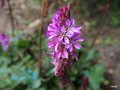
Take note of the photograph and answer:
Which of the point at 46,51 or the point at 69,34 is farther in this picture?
the point at 46,51

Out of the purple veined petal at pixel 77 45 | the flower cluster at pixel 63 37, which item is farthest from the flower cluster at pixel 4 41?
the purple veined petal at pixel 77 45

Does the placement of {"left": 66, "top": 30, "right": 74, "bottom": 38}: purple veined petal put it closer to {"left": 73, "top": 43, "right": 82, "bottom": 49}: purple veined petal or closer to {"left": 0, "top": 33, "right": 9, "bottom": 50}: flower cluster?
{"left": 73, "top": 43, "right": 82, "bottom": 49}: purple veined petal

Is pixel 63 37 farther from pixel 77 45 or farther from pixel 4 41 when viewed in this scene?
pixel 4 41

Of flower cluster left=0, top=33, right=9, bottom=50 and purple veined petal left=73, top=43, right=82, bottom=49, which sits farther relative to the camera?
flower cluster left=0, top=33, right=9, bottom=50

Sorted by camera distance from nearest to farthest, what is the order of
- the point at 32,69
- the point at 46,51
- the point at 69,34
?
the point at 69,34 → the point at 32,69 → the point at 46,51

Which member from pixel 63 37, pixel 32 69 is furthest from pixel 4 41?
pixel 63 37

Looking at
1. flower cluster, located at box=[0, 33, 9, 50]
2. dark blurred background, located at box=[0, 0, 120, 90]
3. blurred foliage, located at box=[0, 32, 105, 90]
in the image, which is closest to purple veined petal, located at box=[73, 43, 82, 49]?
dark blurred background, located at box=[0, 0, 120, 90]
